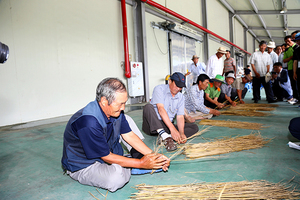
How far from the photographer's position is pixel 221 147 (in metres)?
1.91

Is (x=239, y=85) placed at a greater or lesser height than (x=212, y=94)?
greater

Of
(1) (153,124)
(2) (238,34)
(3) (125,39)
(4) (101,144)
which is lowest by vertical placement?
(1) (153,124)

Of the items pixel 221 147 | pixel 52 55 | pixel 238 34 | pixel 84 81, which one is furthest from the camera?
pixel 238 34

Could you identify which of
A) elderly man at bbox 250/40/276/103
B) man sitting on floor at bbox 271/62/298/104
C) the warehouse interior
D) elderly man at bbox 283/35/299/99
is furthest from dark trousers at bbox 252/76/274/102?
elderly man at bbox 283/35/299/99

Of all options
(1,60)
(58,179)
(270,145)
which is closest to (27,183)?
(58,179)

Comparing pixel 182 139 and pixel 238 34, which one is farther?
pixel 238 34

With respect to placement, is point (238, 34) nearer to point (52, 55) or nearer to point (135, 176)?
point (52, 55)

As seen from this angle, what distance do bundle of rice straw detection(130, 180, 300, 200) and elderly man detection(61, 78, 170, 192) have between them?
0.18 meters

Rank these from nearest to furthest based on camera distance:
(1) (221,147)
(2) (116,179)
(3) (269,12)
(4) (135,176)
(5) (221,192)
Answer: (5) (221,192) < (2) (116,179) < (4) (135,176) < (1) (221,147) < (3) (269,12)

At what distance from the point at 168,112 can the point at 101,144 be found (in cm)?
139

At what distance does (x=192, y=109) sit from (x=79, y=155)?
2557 millimetres

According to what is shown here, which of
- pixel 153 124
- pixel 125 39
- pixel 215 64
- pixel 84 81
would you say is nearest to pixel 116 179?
pixel 153 124

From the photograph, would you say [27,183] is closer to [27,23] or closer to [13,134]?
[13,134]

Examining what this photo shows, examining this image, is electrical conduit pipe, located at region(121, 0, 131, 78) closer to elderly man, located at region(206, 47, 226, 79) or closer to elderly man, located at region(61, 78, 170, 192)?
elderly man, located at region(206, 47, 226, 79)
